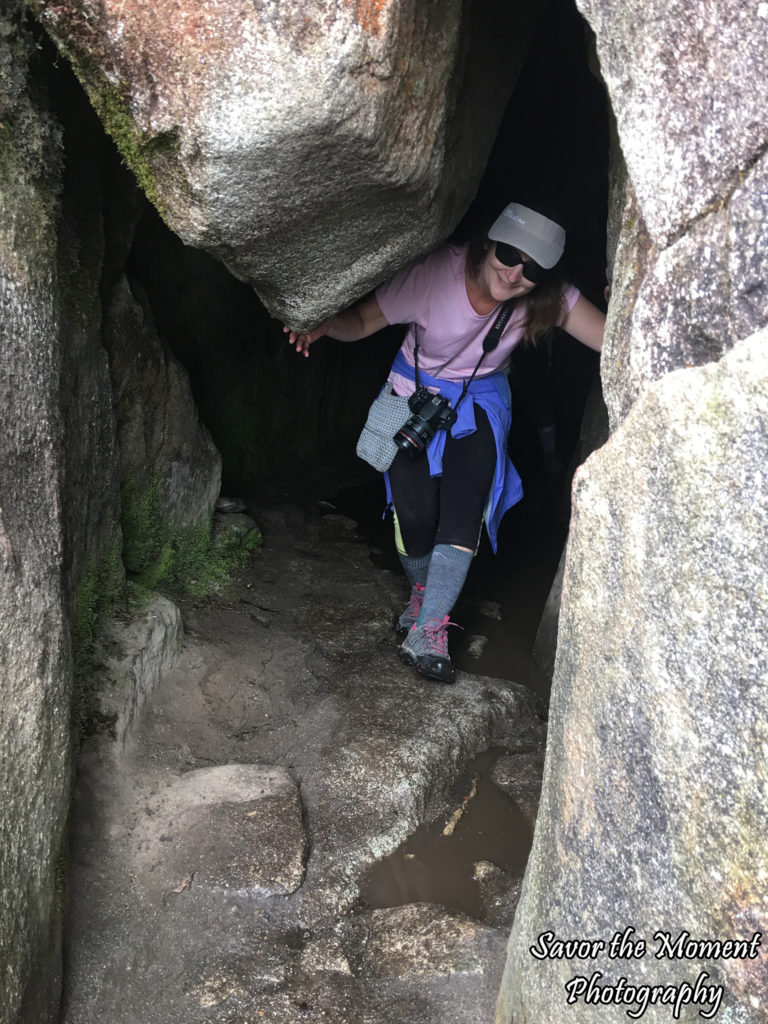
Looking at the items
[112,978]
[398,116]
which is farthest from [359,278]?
[112,978]

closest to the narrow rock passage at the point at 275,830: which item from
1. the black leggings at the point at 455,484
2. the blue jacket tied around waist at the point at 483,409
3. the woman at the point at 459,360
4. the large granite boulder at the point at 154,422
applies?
the woman at the point at 459,360

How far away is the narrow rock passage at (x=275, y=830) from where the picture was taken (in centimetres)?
245

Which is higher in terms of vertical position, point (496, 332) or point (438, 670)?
point (496, 332)

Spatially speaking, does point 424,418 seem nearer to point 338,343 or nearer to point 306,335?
point 306,335

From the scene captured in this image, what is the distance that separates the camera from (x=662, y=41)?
5.30ft

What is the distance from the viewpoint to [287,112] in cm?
212

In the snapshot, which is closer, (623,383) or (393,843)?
(623,383)

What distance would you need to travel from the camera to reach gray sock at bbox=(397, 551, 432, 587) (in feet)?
13.5

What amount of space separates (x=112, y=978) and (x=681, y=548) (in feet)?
6.64

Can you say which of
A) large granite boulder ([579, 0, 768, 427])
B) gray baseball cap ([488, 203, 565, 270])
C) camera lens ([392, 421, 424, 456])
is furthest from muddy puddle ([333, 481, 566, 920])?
gray baseball cap ([488, 203, 565, 270])

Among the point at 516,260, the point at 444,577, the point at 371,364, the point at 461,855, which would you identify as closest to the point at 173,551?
the point at 444,577

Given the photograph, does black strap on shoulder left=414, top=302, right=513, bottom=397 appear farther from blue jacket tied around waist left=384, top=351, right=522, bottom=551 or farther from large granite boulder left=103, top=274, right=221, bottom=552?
large granite boulder left=103, top=274, right=221, bottom=552

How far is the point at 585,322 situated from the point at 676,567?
213 centimetres

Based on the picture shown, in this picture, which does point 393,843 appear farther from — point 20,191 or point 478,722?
point 20,191
